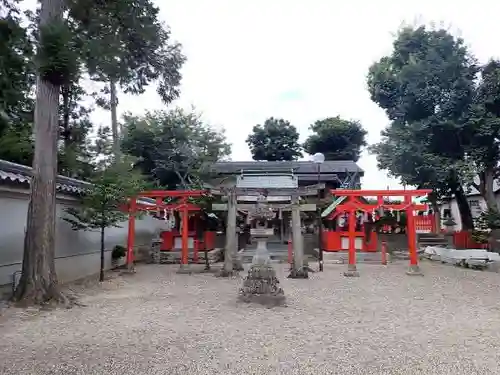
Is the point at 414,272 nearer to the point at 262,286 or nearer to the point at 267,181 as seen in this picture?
the point at 262,286

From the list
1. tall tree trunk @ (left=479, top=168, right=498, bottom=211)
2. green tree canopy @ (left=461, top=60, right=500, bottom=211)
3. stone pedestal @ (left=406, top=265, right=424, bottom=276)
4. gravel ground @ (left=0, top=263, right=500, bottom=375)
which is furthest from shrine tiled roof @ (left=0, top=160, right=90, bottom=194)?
tall tree trunk @ (left=479, top=168, right=498, bottom=211)

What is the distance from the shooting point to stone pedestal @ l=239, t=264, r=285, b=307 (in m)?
7.79

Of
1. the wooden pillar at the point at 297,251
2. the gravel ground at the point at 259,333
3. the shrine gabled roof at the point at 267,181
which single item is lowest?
the gravel ground at the point at 259,333

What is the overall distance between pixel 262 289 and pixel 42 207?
4505mm

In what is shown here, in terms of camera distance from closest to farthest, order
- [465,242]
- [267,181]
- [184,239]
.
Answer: [184,239] < [465,242] < [267,181]

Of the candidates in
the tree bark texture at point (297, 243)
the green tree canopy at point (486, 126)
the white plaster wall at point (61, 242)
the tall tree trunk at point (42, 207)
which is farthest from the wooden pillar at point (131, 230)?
the green tree canopy at point (486, 126)

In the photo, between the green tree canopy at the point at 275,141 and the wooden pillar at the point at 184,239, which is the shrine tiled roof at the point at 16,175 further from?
the green tree canopy at the point at 275,141

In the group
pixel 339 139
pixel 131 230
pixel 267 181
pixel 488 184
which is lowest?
pixel 131 230

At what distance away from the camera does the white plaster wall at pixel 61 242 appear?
8.46 meters

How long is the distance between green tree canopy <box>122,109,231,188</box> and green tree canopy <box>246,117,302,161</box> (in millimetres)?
11726

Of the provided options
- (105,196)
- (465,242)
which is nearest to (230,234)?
(105,196)

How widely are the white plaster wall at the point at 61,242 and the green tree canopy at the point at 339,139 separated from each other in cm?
2488

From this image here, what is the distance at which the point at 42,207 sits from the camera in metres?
7.42

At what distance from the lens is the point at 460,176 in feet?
51.6
